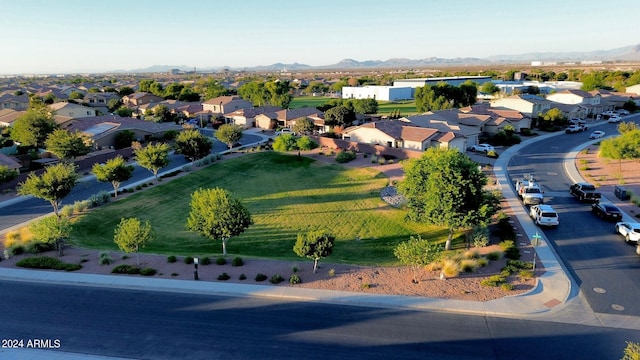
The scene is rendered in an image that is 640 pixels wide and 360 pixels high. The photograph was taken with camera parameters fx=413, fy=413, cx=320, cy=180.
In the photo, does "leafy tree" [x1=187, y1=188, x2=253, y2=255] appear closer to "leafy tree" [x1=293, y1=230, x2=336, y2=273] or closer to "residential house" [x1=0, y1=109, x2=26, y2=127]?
"leafy tree" [x1=293, y1=230, x2=336, y2=273]

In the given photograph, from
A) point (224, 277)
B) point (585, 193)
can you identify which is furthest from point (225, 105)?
point (224, 277)

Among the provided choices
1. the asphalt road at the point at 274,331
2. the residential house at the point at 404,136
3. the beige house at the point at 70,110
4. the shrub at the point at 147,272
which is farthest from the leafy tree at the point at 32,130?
the asphalt road at the point at 274,331

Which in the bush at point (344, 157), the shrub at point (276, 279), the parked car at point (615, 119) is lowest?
the shrub at point (276, 279)

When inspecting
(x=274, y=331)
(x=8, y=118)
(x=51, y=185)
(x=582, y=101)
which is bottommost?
(x=274, y=331)

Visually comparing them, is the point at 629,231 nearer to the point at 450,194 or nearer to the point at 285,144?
the point at 450,194

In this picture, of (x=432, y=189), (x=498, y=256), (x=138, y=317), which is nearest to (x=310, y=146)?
(x=432, y=189)

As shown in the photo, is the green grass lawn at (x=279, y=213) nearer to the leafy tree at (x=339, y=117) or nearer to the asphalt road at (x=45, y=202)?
the asphalt road at (x=45, y=202)

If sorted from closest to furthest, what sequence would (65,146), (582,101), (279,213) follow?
1. (279,213)
2. (65,146)
3. (582,101)
